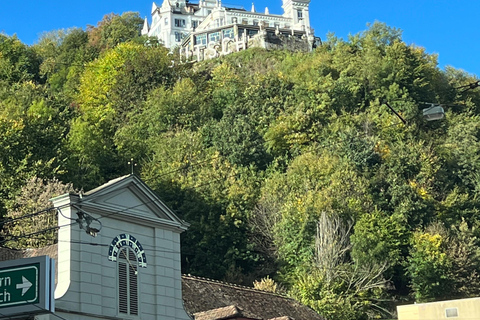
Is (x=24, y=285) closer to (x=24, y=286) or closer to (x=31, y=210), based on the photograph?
(x=24, y=286)

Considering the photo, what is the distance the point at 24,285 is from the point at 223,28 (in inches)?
4115

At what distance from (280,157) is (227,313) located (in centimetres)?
4493

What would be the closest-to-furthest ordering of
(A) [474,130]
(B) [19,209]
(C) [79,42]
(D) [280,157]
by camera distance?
1. (B) [19,209]
2. (D) [280,157]
3. (A) [474,130]
4. (C) [79,42]

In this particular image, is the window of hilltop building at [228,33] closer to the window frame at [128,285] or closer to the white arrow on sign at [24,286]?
the window frame at [128,285]

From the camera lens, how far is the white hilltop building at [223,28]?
115m

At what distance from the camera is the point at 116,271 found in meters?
29.9

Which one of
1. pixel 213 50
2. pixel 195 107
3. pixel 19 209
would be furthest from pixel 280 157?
pixel 213 50

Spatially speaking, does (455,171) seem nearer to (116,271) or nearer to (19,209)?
(19,209)

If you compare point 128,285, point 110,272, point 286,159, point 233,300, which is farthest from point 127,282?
point 286,159

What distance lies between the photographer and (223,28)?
416ft

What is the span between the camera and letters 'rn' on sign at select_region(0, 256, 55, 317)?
24.0m

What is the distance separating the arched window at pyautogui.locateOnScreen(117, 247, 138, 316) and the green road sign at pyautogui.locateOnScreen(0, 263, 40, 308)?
571cm

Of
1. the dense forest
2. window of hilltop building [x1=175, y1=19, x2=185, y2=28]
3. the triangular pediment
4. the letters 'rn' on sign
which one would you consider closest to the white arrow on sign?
the letters 'rn' on sign

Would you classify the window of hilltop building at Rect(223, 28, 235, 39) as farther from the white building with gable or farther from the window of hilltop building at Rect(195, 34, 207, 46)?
the white building with gable
